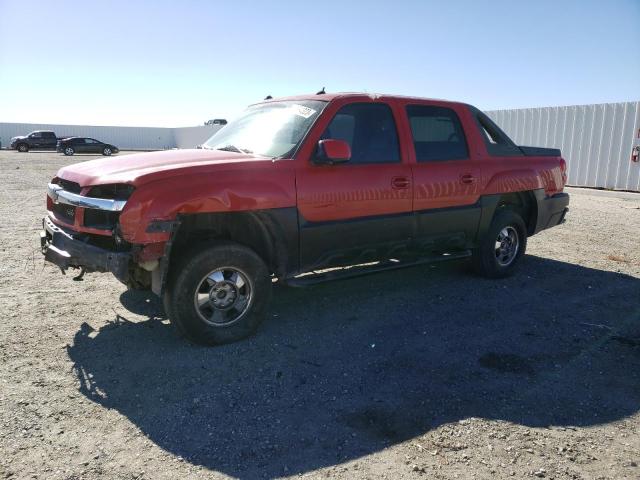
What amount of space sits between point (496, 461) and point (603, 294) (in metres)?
3.69

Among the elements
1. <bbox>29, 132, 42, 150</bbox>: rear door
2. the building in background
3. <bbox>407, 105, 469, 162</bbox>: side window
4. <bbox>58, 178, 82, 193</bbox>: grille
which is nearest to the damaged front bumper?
<bbox>58, 178, 82, 193</bbox>: grille

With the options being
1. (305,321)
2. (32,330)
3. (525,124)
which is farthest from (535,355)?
(525,124)

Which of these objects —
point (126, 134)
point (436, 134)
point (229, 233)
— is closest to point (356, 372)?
point (229, 233)

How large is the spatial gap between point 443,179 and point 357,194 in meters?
1.18

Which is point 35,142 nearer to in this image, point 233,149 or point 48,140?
point 48,140

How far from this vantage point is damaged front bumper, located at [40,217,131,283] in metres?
3.72

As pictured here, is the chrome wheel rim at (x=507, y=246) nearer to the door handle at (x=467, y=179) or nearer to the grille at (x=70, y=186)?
the door handle at (x=467, y=179)

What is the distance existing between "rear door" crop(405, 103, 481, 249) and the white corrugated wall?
42.3 ft

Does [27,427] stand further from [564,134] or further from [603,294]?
[564,134]

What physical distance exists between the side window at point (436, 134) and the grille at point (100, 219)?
9.66 ft

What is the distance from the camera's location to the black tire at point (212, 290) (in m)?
3.96

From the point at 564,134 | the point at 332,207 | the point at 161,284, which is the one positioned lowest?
the point at 161,284

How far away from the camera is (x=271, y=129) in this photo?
4.79 m

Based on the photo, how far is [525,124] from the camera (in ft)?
63.1
